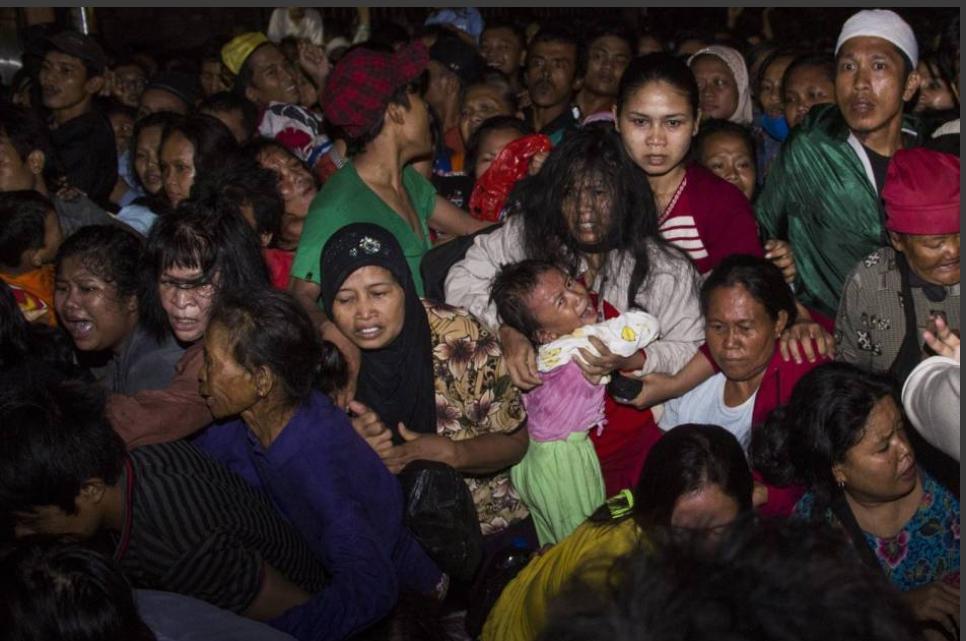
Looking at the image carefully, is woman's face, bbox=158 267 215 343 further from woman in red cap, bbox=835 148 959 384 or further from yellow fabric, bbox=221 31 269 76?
yellow fabric, bbox=221 31 269 76

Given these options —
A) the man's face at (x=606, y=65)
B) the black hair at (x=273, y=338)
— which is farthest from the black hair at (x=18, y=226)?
the man's face at (x=606, y=65)

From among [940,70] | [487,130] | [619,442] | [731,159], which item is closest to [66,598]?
[619,442]

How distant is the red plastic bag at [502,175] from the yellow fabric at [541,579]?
2.01 metres

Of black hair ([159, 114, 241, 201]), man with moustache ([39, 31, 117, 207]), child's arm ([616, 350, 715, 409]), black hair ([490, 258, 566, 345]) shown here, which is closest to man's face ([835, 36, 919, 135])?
child's arm ([616, 350, 715, 409])

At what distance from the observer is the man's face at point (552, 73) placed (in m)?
6.27

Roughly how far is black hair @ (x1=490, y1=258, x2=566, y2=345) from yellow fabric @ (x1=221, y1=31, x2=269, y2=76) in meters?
4.25

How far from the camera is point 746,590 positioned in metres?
1.35

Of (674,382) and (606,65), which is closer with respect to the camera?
(674,382)

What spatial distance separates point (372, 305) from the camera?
10.6 ft

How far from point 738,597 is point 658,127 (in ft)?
8.42

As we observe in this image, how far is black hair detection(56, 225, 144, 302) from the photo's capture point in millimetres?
3605

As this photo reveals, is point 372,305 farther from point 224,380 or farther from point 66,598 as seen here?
point 66,598

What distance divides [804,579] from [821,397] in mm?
1887

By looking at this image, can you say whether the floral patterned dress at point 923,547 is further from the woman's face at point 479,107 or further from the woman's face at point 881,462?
the woman's face at point 479,107
